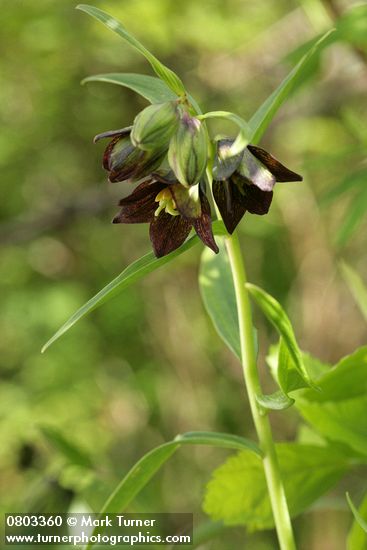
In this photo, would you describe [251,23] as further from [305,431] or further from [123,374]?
[305,431]

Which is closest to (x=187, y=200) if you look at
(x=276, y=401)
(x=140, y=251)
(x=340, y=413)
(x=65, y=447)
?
(x=276, y=401)

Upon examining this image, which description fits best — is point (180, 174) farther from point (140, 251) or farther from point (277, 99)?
point (140, 251)

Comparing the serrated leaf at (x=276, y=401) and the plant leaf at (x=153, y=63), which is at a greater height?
the plant leaf at (x=153, y=63)

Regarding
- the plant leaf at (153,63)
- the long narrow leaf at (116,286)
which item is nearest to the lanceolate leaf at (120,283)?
the long narrow leaf at (116,286)

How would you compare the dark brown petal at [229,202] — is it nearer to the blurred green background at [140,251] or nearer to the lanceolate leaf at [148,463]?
A: the lanceolate leaf at [148,463]

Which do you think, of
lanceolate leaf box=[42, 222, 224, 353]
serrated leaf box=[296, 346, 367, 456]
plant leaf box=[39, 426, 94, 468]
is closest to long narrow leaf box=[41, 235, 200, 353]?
lanceolate leaf box=[42, 222, 224, 353]

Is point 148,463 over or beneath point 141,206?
beneath
